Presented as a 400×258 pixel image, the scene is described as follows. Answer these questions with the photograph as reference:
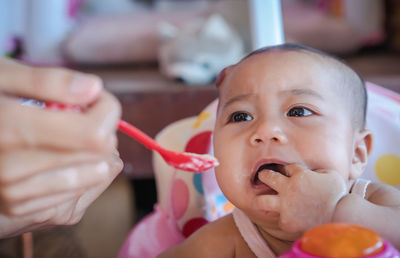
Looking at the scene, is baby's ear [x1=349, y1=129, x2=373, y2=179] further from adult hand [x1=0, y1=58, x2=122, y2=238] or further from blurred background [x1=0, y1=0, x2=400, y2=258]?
blurred background [x1=0, y1=0, x2=400, y2=258]

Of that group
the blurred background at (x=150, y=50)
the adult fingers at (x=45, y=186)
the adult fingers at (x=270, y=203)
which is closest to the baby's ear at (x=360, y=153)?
the adult fingers at (x=270, y=203)

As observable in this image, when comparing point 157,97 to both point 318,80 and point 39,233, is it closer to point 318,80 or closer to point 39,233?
point 39,233

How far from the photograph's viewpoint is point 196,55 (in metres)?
1.70

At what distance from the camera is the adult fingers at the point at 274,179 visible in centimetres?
61

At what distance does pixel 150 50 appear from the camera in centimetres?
213

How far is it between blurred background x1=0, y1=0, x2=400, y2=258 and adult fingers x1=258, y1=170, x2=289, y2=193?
763mm

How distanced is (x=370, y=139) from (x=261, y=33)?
32cm

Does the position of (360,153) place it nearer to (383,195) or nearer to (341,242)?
(383,195)

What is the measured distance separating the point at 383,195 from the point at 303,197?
0.17 m

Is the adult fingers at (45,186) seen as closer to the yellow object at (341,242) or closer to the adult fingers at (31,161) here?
the adult fingers at (31,161)

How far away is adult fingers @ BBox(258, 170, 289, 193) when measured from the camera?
0.61 metres

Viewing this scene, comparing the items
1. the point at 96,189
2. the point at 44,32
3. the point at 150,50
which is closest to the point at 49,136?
the point at 96,189

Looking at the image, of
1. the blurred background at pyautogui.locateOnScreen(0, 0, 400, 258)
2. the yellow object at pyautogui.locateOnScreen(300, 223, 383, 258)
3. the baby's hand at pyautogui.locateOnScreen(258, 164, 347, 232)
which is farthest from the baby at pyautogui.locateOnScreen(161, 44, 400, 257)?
the blurred background at pyautogui.locateOnScreen(0, 0, 400, 258)

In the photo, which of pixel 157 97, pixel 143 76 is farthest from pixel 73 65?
pixel 157 97
